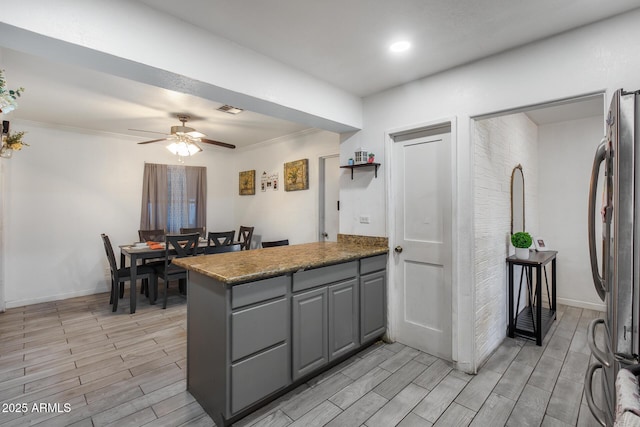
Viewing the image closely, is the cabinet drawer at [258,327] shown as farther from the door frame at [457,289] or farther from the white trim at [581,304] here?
the white trim at [581,304]

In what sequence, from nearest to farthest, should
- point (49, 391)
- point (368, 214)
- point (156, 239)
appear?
point (49, 391) → point (368, 214) → point (156, 239)

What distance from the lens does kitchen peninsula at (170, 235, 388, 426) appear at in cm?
179

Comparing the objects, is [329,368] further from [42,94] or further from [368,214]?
[42,94]

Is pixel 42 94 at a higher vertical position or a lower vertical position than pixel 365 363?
higher

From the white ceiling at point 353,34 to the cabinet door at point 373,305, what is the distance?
1807 millimetres

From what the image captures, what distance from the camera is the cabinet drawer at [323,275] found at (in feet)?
7.04

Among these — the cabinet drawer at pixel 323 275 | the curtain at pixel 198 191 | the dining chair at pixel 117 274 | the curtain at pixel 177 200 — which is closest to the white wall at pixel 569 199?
the cabinet drawer at pixel 323 275

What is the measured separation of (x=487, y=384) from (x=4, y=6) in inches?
140

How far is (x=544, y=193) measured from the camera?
421cm

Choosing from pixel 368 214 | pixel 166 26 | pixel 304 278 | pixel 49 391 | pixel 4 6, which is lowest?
pixel 49 391

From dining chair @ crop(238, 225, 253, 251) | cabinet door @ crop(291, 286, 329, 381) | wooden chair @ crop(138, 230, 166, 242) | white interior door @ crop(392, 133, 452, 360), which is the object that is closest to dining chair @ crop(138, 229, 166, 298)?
wooden chair @ crop(138, 230, 166, 242)

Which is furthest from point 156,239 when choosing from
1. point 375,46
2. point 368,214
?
point 375,46

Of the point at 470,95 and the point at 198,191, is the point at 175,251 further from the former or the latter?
the point at 470,95

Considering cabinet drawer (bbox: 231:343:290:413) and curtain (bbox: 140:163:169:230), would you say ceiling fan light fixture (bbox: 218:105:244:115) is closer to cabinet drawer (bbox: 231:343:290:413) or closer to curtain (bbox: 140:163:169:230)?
curtain (bbox: 140:163:169:230)
